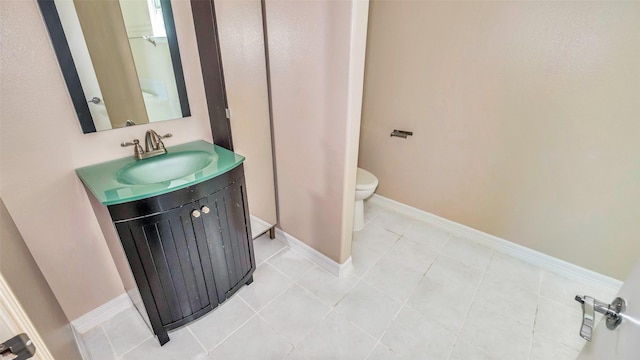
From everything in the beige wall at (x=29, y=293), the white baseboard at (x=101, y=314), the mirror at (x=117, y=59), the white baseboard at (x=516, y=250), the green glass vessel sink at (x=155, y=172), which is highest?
the mirror at (x=117, y=59)

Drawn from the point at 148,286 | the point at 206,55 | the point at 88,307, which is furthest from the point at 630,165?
the point at 88,307

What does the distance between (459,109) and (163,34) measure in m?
1.95

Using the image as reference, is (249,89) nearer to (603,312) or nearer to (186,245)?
(186,245)

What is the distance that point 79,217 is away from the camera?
1298mm

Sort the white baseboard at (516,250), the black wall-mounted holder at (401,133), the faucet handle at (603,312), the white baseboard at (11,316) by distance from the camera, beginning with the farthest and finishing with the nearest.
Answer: the black wall-mounted holder at (401,133)
the white baseboard at (516,250)
the faucet handle at (603,312)
the white baseboard at (11,316)

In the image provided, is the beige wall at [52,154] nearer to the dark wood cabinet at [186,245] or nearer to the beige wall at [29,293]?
the beige wall at [29,293]

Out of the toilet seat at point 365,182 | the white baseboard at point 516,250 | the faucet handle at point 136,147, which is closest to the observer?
the faucet handle at point 136,147

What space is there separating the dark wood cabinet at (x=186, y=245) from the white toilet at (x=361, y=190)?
0.95 meters

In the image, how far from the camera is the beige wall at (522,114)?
1427mm

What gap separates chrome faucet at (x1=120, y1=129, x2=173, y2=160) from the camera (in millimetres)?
1364

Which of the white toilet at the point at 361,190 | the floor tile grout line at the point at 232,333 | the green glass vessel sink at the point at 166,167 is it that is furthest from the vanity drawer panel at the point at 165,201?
the white toilet at the point at 361,190

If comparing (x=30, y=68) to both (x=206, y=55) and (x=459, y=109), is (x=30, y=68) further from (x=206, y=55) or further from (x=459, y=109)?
(x=459, y=109)

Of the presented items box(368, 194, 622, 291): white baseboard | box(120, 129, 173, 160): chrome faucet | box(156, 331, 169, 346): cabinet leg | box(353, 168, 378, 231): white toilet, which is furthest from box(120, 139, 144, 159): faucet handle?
box(368, 194, 622, 291): white baseboard

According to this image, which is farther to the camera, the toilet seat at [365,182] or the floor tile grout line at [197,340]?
the toilet seat at [365,182]
